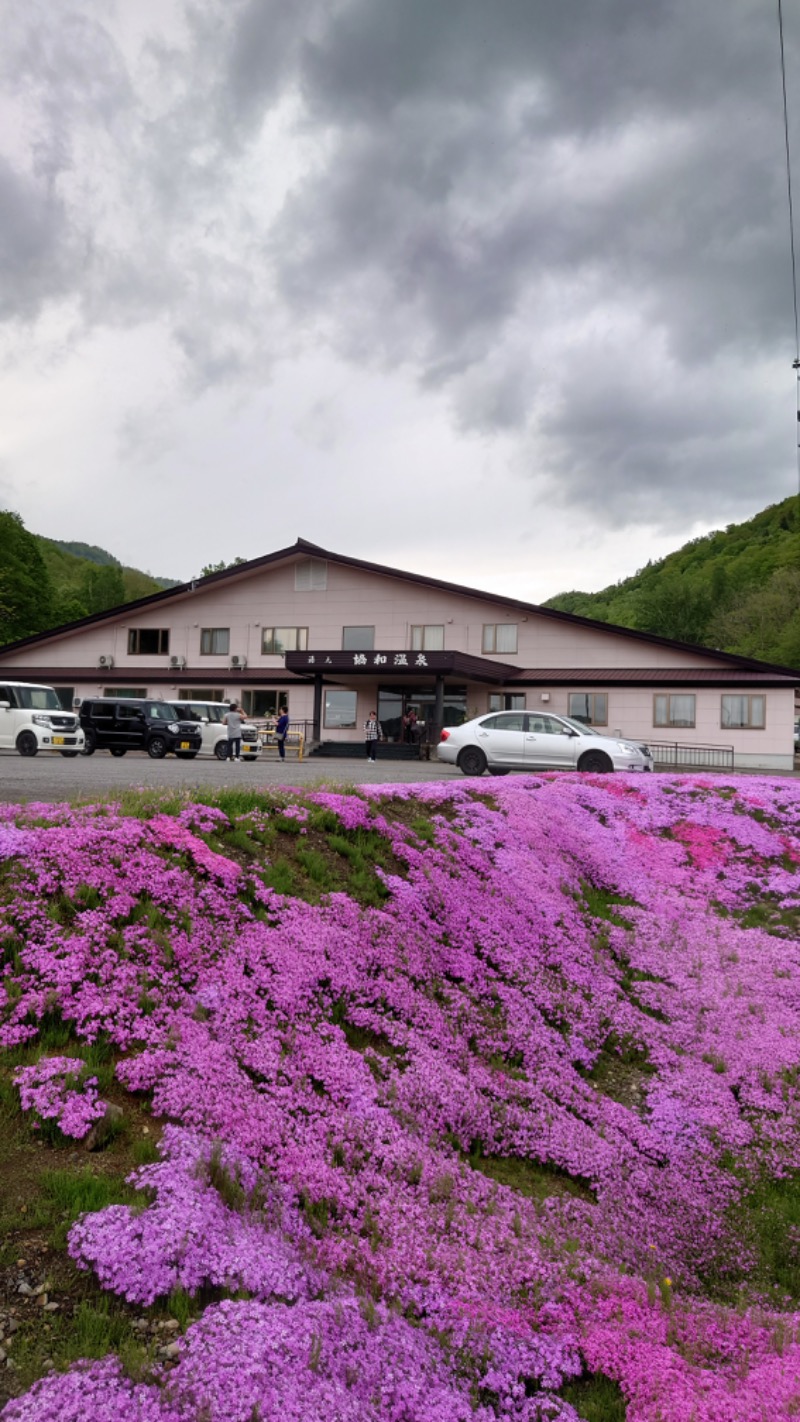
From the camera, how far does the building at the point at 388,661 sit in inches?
1380

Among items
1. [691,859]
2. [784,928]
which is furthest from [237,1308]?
[691,859]

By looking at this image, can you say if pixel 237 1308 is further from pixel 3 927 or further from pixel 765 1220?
pixel 765 1220

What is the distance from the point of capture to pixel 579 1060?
6.62m

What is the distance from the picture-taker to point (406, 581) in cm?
4025

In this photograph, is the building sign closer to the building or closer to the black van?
the building

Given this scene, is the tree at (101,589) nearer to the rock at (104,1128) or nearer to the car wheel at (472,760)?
the car wheel at (472,760)

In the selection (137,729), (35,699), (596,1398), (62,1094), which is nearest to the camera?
(596,1398)

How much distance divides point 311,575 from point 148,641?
984 cm

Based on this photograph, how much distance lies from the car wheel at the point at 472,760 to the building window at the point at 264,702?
20.6m

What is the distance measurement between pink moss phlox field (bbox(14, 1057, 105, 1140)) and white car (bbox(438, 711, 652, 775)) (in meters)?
17.5

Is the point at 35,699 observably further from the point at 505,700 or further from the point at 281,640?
the point at 505,700

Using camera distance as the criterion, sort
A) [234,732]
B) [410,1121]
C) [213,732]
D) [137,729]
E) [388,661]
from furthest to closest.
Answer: [388,661]
[213,732]
[137,729]
[234,732]
[410,1121]

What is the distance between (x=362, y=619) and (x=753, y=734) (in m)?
18.3

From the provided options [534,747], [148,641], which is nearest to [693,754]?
[534,747]
